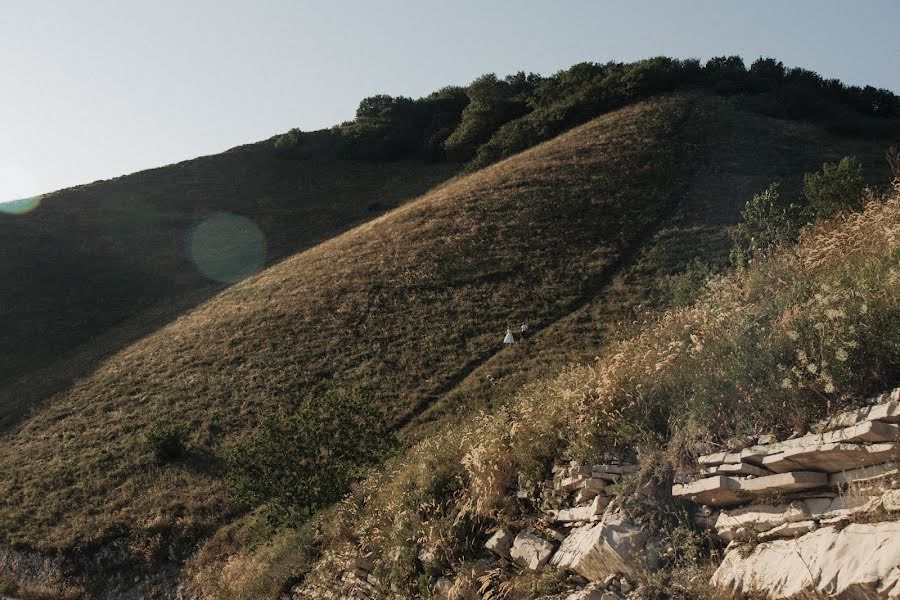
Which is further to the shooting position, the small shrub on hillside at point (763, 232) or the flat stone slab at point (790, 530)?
the small shrub on hillside at point (763, 232)

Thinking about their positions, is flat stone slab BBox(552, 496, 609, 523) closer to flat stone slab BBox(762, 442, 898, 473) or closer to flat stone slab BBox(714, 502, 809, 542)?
flat stone slab BBox(714, 502, 809, 542)

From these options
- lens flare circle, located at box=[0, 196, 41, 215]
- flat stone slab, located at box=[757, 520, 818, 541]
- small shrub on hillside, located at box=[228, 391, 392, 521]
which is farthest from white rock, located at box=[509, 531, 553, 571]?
lens flare circle, located at box=[0, 196, 41, 215]

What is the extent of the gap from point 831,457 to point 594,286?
920 inches

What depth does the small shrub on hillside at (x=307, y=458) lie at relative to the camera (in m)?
13.0

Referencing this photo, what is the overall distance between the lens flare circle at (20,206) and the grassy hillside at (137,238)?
2.97 feet

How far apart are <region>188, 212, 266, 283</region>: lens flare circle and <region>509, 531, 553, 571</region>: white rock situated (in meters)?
35.3

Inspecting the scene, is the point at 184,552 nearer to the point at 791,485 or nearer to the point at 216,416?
the point at 216,416

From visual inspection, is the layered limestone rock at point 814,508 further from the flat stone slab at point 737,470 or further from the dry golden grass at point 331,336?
the dry golden grass at point 331,336

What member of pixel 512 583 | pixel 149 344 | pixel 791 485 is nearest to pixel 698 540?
pixel 791 485

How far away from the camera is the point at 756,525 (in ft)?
17.4

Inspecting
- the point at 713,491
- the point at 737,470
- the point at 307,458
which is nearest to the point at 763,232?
the point at 737,470

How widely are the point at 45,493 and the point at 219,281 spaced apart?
22036 mm

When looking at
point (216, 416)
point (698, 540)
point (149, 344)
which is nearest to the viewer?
point (698, 540)

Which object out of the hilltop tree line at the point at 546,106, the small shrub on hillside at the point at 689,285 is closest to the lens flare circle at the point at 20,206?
the hilltop tree line at the point at 546,106
